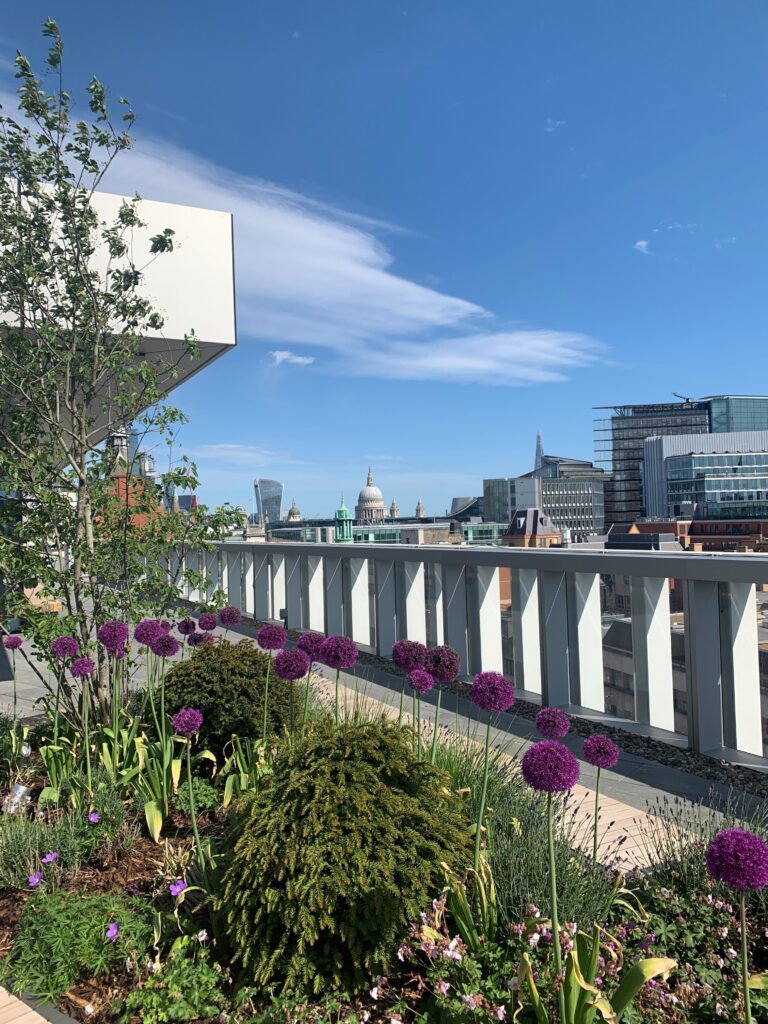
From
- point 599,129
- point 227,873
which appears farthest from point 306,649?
point 599,129

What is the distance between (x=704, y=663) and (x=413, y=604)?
11.7 feet

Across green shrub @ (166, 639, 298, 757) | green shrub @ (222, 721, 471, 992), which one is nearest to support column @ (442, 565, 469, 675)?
green shrub @ (166, 639, 298, 757)

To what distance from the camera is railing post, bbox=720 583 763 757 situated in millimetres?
4621

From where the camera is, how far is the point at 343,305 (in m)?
17.0

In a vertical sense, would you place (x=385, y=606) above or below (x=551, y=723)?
below

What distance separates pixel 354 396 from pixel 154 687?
4253 centimetres

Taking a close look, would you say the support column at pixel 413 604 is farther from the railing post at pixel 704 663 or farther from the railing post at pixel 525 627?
Answer: the railing post at pixel 704 663

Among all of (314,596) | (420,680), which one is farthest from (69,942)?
(314,596)

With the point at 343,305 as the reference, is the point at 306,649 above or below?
below

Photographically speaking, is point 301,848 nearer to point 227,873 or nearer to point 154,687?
point 227,873

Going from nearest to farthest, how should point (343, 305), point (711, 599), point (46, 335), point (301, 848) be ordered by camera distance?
point (301, 848) < point (46, 335) < point (711, 599) < point (343, 305)

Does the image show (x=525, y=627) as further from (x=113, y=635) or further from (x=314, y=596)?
(x=314, y=596)

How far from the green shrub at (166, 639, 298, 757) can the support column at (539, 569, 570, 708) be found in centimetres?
249

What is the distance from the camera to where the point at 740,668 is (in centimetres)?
467
